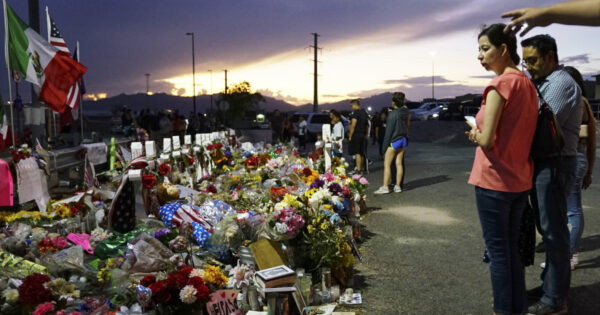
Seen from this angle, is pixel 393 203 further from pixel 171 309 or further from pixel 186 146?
pixel 171 309

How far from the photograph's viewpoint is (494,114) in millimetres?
2828

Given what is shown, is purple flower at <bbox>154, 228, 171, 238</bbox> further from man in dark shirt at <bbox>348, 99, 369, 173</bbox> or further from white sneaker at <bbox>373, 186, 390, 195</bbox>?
man in dark shirt at <bbox>348, 99, 369, 173</bbox>

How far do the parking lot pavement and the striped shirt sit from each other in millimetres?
1358

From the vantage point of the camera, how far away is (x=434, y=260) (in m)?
5.09

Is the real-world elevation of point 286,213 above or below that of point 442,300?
above

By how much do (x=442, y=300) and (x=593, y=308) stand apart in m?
1.13

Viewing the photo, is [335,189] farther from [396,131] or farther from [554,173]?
[396,131]

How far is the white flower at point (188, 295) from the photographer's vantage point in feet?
10.5

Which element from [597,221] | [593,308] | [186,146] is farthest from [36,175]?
[597,221]

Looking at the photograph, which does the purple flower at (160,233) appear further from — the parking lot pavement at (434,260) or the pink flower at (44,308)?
the parking lot pavement at (434,260)

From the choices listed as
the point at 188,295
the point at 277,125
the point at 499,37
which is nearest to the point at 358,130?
the point at 499,37

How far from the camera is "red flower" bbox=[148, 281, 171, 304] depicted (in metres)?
3.19

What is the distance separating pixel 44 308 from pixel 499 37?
3383 millimetres

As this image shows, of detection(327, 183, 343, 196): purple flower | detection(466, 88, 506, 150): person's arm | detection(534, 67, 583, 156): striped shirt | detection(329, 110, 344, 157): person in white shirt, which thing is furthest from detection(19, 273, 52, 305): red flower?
detection(329, 110, 344, 157): person in white shirt
